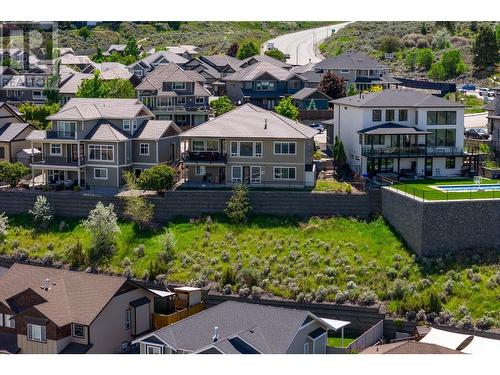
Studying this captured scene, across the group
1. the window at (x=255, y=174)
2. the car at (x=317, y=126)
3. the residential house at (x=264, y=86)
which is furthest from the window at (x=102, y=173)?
the residential house at (x=264, y=86)

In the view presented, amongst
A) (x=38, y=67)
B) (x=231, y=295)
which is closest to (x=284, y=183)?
(x=231, y=295)

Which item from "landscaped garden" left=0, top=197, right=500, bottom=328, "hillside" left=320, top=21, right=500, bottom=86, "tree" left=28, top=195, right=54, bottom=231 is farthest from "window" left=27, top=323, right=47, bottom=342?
"hillside" left=320, top=21, right=500, bottom=86

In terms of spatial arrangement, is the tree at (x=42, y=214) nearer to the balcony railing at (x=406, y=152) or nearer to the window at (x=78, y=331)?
the window at (x=78, y=331)

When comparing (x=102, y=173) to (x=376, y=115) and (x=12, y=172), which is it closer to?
(x=12, y=172)

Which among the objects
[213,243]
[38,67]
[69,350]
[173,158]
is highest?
[38,67]

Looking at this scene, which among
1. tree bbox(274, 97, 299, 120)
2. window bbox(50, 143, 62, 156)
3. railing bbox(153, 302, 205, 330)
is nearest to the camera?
railing bbox(153, 302, 205, 330)

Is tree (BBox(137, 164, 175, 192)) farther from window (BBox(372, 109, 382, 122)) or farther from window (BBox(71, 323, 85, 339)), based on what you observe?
window (BBox(71, 323, 85, 339))

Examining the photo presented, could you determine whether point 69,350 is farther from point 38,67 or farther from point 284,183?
point 38,67
